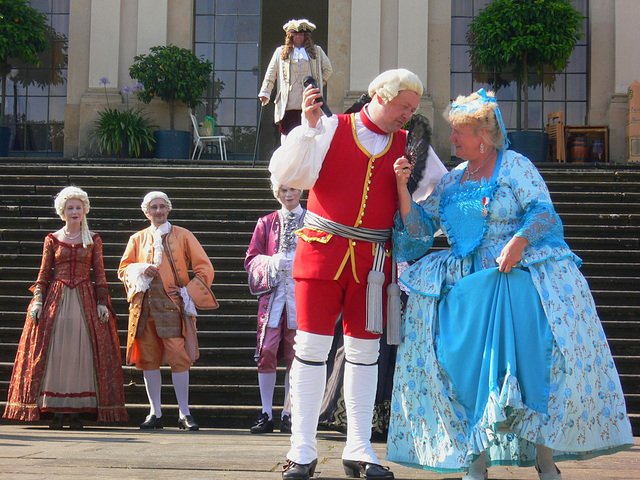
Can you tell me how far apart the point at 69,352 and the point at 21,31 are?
8382 mm

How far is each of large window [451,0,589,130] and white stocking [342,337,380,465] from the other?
438 inches

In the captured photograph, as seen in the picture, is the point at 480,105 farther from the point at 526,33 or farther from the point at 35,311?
the point at 526,33

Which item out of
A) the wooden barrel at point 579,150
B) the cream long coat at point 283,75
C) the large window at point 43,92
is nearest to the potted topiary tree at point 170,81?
the large window at point 43,92

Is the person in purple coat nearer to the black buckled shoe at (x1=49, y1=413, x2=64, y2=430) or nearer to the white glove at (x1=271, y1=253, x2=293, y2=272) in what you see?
the white glove at (x1=271, y1=253, x2=293, y2=272)

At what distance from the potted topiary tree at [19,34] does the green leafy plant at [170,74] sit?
153 centimetres

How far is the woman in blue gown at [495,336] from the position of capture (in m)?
3.57

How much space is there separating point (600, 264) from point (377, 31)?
6.84m

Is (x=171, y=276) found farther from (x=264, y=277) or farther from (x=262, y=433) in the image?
(x=262, y=433)

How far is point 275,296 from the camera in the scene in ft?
20.5

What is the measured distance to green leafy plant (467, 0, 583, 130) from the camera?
12.7m

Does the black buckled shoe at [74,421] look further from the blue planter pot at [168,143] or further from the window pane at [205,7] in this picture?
the window pane at [205,7]

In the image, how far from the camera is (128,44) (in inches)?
557

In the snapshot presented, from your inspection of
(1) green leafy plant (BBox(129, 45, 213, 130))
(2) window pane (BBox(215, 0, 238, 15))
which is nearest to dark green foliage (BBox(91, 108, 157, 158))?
(1) green leafy plant (BBox(129, 45, 213, 130))

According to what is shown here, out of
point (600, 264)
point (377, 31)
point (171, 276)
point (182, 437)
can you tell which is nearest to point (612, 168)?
point (600, 264)
